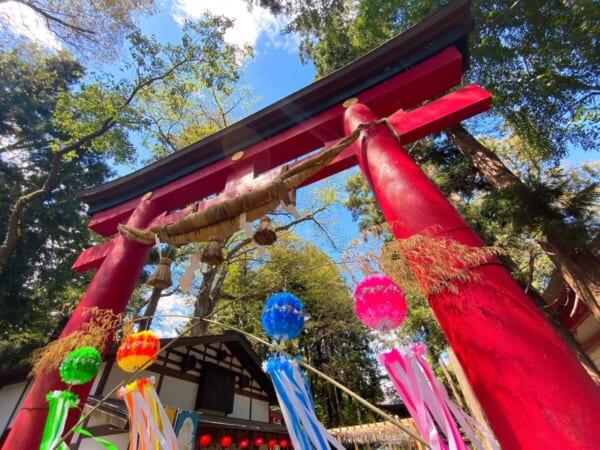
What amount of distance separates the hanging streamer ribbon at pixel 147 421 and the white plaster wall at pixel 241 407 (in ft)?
Result: 23.6

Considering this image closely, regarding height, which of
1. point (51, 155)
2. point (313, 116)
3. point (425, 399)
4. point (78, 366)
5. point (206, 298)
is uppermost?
point (51, 155)

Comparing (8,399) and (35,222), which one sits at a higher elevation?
(35,222)

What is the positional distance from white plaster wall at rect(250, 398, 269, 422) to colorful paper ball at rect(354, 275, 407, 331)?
922 centimetres

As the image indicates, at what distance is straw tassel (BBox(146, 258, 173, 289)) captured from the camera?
7.89ft

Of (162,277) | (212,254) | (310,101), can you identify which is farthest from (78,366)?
(310,101)

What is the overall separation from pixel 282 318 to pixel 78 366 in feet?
6.02

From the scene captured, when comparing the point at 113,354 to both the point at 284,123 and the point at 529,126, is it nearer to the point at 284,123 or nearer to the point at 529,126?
the point at 284,123

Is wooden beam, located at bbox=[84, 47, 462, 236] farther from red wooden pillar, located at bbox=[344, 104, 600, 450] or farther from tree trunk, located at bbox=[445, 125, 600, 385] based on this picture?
tree trunk, located at bbox=[445, 125, 600, 385]

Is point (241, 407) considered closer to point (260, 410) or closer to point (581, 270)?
point (260, 410)

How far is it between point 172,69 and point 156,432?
996 centimetres

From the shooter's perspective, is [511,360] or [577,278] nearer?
[511,360]

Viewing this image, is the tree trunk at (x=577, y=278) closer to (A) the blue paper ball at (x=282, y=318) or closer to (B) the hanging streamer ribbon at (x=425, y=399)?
(B) the hanging streamer ribbon at (x=425, y=399)

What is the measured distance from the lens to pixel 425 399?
152 cm

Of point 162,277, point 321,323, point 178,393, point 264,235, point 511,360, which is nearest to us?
point 511,360
